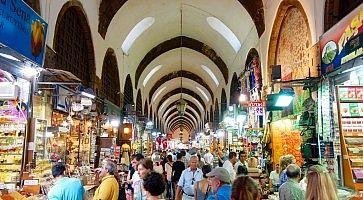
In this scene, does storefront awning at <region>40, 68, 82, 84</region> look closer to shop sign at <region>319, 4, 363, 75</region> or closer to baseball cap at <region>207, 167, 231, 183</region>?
baseball cap at <region>207, 167, 231, 183</region>

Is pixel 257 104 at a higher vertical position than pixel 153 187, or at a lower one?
higher

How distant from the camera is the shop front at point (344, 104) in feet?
16.7

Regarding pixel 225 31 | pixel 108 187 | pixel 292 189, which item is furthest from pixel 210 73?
pixel 292 189

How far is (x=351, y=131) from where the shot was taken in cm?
542

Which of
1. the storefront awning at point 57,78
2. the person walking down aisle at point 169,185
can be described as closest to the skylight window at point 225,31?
the person walking down aisle at point 169,185

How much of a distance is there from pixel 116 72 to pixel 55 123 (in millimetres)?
6554

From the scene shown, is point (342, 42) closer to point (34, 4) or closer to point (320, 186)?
point (320, 186)

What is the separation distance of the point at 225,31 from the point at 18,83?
9.75m

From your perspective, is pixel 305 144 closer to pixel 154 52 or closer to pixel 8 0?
pixel 8 0

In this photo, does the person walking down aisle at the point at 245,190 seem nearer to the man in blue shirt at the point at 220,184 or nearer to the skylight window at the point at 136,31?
the man in blue shirt at the point at 220,184

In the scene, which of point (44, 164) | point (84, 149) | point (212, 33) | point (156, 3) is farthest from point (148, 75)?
point (44, 164)

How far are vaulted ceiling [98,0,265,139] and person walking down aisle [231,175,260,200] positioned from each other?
27.9ft

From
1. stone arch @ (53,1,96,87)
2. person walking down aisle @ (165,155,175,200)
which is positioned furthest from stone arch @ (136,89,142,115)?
person walking down aisle @ (165,155,175,200)

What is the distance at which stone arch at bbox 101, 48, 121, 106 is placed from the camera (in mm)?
13016
